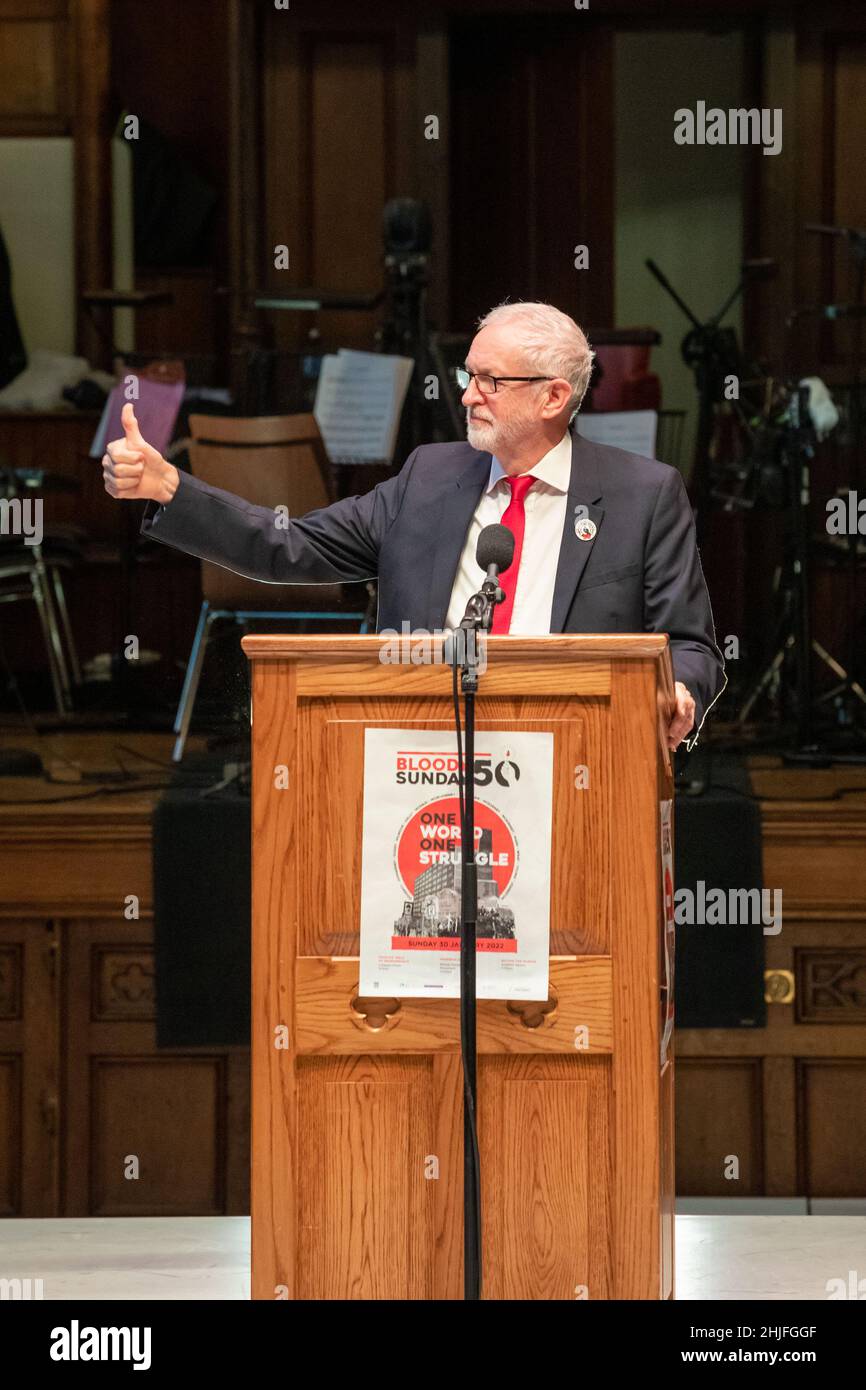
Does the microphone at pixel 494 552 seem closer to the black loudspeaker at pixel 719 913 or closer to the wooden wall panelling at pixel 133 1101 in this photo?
the black loudspeaker at pixel 719 913

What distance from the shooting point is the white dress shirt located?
2396 mm

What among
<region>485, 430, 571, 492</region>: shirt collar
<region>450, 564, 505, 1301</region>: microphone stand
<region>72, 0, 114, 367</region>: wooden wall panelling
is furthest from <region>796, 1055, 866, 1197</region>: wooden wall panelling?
<region>72, 0, 114, 367</region>: wooden wall panelling

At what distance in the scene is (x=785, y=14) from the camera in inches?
218

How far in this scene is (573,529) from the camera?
2.41 m

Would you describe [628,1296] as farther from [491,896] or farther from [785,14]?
[785,14]

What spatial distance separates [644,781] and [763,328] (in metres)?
4.12

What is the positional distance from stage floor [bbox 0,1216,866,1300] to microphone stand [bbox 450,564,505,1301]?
2.22 feet

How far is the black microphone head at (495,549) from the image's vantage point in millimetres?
1907

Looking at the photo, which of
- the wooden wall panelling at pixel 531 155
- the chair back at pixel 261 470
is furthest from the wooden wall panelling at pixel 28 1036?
the wooden wall panelling at pixel 531 155

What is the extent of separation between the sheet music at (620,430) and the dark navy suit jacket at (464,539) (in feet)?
6.55

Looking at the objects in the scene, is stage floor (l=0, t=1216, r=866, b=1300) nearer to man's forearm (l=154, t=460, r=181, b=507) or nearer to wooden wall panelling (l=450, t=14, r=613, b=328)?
man's forearm (l=154, t=460, r=181, b=507)

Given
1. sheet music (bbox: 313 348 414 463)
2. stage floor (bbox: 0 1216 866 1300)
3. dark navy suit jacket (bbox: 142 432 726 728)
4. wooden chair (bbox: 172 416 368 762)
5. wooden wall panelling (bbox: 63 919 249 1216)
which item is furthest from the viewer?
sheet music (bbox: 313 348 414 463)
